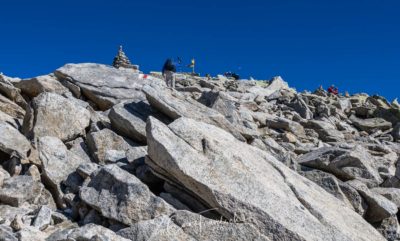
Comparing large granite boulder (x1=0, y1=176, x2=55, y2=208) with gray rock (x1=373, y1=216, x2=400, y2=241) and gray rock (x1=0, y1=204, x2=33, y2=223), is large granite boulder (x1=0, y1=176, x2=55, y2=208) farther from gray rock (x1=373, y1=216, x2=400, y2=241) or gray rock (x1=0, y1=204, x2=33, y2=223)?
gray rock (x1=373, y1=216, x2=400, y2=241)

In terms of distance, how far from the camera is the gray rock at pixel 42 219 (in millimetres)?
11289

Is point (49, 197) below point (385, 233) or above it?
below

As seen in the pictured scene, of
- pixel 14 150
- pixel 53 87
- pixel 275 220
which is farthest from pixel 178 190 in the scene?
pixel 53 87

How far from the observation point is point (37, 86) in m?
24.0

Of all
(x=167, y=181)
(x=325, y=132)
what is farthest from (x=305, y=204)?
(x=325, y=132)

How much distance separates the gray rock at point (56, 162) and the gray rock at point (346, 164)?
1005 cm

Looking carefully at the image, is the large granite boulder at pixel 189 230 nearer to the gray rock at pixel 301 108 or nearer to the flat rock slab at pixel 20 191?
the flat rock slab at pixel 20 191

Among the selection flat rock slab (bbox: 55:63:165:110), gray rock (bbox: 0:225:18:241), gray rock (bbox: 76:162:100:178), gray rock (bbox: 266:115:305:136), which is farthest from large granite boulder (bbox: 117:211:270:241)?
gray rock (bbox: 266:115:305:136)

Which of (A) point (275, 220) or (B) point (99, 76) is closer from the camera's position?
(A) point (275, 220)

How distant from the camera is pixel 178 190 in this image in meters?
12.4

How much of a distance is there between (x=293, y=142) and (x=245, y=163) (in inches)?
604

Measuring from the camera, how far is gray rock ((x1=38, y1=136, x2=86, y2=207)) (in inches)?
579

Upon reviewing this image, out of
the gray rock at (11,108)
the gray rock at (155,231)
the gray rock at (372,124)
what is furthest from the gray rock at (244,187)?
the gray rock at (372,124)

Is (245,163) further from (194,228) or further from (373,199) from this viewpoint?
(373,199)
